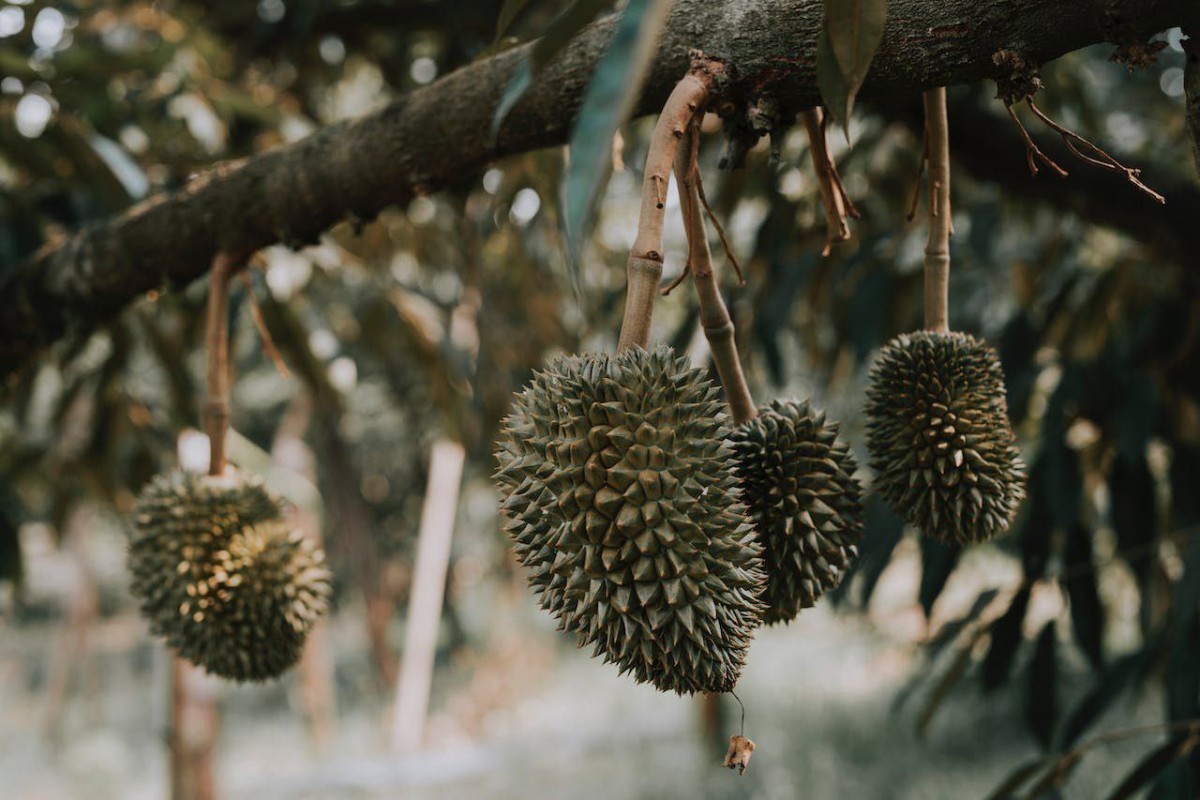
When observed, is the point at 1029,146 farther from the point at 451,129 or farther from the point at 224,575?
the point at 224,575

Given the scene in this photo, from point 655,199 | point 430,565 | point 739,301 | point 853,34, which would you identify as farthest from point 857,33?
point 430,565

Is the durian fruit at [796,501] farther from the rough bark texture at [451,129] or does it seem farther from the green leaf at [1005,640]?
the green leaf at [1005,640]

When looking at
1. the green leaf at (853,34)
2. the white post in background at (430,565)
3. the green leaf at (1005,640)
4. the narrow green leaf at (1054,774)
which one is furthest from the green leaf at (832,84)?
the white post in background at (430,565)

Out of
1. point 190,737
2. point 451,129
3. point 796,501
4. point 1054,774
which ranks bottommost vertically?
point 190,737

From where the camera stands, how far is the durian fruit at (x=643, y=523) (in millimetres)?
643

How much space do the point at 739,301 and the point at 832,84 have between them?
1.74 meters

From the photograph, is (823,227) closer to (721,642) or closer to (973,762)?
(721,642)

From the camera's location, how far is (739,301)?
2.27m

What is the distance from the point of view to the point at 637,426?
66 centimetres

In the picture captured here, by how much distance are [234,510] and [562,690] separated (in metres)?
7.42

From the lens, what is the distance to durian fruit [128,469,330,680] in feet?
3.27

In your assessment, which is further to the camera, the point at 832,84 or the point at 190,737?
the point at 190,737

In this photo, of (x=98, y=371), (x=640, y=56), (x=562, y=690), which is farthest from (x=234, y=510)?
(x=562, y=690)

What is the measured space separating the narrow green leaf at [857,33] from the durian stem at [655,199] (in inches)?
5.0
